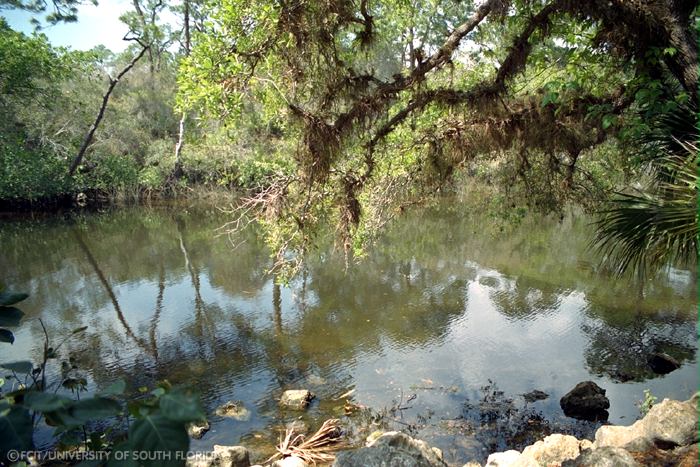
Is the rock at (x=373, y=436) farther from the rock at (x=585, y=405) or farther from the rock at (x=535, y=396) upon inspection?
the rock at (x=585, y=405)

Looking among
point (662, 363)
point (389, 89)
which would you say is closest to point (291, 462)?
point (389, 89)

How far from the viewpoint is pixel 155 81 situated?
90.2 ft

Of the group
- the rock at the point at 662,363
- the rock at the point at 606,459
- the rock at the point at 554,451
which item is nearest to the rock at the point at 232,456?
the rock at the point at 554,451

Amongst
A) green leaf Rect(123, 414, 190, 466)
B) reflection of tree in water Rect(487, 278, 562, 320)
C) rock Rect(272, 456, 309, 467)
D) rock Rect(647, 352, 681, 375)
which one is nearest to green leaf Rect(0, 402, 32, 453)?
green leaf Rect(123, 414, 190, 466)

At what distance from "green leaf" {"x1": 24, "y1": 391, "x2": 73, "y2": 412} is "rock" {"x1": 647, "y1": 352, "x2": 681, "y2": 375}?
7.36 meters

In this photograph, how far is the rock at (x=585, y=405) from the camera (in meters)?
5.59

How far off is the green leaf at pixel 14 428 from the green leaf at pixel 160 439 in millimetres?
216

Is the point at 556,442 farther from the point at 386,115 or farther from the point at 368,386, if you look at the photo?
the point at 386,115

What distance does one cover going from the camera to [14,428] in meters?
1.01

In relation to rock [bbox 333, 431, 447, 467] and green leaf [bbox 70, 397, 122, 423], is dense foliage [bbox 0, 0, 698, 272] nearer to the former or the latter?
rock [bbox 333, 431, 447, 467]

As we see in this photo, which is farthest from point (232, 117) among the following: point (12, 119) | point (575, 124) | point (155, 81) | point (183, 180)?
point (155, 81)

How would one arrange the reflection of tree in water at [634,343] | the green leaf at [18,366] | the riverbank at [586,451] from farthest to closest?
the reflection of tree in water at [634,343] < the riverbank at [586,451] < the green leaf at [18,366]

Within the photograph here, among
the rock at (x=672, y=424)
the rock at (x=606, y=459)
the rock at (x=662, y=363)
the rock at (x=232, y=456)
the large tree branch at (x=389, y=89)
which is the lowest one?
the rock at (x=232, y=456)

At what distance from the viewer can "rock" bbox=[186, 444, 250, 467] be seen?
445 cm
